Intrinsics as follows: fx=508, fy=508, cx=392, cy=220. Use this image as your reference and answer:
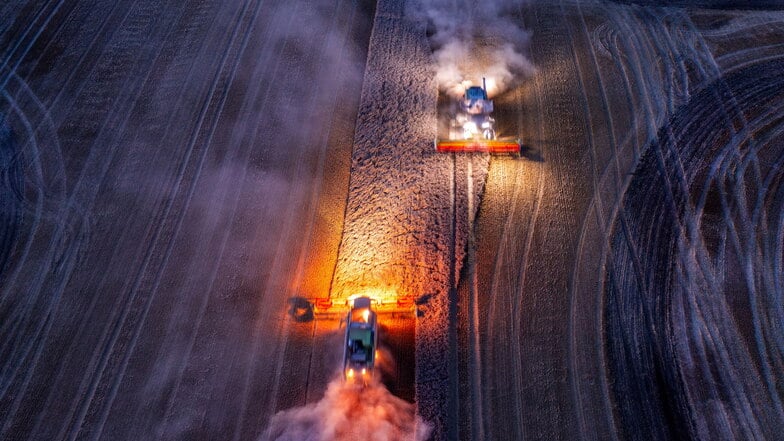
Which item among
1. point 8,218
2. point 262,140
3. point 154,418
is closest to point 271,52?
point 262,140

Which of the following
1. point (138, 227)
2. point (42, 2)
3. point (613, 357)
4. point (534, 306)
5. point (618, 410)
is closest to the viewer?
point (618, 410)

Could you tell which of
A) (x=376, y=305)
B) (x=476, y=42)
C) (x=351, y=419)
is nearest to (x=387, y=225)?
(x=376, y=305)

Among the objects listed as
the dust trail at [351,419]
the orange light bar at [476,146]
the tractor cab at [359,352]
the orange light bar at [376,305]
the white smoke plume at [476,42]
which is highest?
the white smoke plume at [476,42]

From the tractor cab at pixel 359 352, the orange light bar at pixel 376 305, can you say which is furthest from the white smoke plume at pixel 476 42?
the tractor cab at pixel 359 352

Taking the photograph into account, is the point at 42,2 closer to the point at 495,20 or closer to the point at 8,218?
the point at 8,218

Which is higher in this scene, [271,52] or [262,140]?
[271,52]

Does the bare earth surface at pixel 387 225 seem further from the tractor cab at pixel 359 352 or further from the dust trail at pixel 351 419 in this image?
the tractor cab at pixel 359 352
